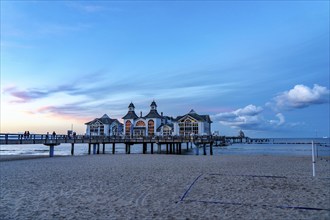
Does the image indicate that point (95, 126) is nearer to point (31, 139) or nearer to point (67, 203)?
point (31, 139)

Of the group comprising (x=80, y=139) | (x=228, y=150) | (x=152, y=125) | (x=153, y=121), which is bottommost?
(x=228, y=150)

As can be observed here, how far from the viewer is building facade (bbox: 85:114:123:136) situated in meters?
61.1

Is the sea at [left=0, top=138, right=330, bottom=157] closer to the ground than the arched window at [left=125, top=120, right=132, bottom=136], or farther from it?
closer to the ground

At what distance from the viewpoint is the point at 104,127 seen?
61.0 m

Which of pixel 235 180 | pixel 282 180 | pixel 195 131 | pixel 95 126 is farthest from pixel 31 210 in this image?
pixel 95 126

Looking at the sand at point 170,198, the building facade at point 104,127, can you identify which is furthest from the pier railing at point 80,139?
the sand at point 170,198

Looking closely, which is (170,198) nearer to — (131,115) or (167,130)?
(167,130)

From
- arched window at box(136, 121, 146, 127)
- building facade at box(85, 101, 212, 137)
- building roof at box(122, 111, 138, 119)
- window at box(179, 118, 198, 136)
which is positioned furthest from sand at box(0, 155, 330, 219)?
building roof at box(122, 111, 138, 119)

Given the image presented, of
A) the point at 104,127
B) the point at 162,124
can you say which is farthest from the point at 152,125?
the point at 104,127

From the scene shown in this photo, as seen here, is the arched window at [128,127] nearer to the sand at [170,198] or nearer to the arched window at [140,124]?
the arched window at [140,124]

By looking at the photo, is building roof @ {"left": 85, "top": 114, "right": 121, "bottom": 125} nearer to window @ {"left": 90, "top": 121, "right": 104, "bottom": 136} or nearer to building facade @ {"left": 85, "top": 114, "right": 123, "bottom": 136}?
building facade @ {"left": 85, "top": 114, "right": 123, "bottom": 136}

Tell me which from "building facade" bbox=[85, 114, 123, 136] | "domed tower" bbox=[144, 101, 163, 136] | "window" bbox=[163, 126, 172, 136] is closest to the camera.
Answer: "window" bbox=[163, 126, 172, 136]

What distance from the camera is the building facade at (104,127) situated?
6109cm

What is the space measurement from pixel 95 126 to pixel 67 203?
54843mm
